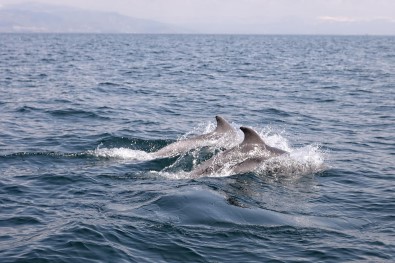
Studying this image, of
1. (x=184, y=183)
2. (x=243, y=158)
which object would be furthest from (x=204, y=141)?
(x=184, y=183)

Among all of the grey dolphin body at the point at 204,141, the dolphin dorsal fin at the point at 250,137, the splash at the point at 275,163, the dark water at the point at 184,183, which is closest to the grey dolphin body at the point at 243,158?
the dolphin dorsal fin at the point at 250,137

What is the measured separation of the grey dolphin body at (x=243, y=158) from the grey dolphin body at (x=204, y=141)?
2.66 meters

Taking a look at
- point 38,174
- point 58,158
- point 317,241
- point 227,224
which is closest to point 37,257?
point 227,224

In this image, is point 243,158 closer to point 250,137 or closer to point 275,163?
point 250,137

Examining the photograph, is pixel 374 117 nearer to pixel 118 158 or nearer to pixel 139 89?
pixel 118 158

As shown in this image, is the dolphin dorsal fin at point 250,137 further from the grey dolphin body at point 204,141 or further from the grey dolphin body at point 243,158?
the grey dolphin body at point 204,141

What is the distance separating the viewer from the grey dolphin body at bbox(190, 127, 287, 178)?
16.7m

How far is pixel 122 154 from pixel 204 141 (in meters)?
2.73

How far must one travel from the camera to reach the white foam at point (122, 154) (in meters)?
19.3

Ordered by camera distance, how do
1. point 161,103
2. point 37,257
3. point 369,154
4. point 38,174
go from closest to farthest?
point 37,257 → point 38,174 → point 369,154 → point 161,103

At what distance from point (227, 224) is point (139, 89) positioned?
26.7 m

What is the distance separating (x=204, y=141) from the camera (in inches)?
791

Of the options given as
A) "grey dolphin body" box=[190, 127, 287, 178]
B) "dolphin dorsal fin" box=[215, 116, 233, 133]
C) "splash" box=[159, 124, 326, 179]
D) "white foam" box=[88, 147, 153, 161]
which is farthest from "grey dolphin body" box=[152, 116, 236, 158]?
"grey dolphin body" box=[190, 127, 287, 178]

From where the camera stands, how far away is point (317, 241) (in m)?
11.5
